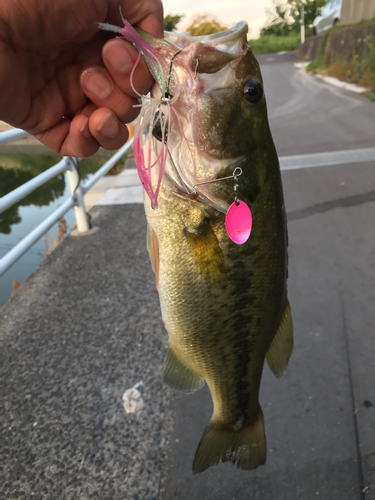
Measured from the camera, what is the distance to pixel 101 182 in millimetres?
5484

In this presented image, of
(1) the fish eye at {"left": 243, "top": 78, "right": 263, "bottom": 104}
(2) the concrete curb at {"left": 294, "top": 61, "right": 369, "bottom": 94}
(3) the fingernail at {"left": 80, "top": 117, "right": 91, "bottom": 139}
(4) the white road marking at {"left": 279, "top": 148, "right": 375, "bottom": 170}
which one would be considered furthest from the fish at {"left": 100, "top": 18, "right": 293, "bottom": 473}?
(2) the concrete curb at {"left": 294, "top": 61, "right": 369, "bottom": 94}

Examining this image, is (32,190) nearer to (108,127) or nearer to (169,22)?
(108,127)

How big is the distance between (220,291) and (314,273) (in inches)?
78.3

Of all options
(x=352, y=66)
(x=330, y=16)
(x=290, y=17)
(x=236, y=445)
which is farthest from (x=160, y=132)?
(x=290, y=17)

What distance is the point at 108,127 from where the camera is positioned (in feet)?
4.33

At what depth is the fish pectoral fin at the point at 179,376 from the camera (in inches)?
57.6

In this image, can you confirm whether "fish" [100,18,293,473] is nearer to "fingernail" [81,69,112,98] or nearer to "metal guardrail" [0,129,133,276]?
"fingernail" [81,69,112,98]

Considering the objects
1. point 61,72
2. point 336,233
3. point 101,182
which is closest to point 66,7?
point 61,72

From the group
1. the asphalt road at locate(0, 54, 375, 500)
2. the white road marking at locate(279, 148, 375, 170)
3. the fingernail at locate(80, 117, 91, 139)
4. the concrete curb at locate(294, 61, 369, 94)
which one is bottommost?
the concrete curb at locate(294, 61, 369, 94)

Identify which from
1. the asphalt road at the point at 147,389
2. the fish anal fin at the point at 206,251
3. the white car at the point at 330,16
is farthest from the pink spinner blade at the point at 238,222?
the white car at the point at 330,16

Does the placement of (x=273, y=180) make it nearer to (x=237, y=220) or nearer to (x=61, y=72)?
(x=237, y=220)

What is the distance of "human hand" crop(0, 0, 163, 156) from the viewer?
42.9 inches

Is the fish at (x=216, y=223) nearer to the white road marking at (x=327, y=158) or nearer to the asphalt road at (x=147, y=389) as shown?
the asphalt road at (x=147, y=389)

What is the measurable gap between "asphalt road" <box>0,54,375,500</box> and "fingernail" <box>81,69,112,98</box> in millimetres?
1583
